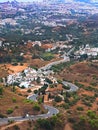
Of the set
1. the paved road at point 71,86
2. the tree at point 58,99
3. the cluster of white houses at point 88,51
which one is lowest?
the cluster of white houses at point 88,51

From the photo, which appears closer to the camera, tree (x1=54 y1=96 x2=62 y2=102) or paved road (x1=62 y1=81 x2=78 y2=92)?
tree (x1=54 y1=96 x2=62 y2=102)

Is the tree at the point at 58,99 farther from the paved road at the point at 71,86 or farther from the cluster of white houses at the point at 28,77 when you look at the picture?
the cluster of white houses at the point at 28,77

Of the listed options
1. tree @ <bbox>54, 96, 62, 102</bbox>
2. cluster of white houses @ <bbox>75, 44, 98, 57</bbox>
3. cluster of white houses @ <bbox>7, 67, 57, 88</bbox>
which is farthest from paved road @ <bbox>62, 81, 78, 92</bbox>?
cluster of white houses @ <bbox>75, 44, 98, 57</bbox>

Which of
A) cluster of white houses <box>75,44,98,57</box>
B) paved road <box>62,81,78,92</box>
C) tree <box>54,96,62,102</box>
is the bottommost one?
cluster of white houses <box>75,44,98,57</box>

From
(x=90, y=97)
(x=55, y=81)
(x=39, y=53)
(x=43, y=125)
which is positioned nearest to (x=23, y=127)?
(x=43, y=125)

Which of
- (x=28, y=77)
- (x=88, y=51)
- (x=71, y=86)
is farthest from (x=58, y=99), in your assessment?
(x=88, y=51)

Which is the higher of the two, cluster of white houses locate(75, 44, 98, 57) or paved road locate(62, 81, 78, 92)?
paved road locate(62, 81, 78, 92)

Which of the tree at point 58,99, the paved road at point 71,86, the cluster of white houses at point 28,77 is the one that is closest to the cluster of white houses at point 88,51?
the cluster of white houses at point 28,77

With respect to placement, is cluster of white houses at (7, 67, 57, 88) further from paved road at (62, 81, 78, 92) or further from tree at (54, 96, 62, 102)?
tree at (54, 96, 62, 102)

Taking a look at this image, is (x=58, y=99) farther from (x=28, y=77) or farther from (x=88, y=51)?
(x=88, y=51)
